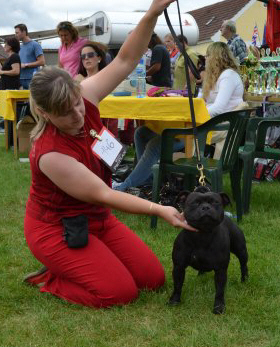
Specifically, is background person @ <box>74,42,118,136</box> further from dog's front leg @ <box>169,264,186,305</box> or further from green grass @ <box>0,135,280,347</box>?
dog's front leg @ <box>169,264,186,305</box>

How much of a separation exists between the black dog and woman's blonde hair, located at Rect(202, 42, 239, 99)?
2.96 meters

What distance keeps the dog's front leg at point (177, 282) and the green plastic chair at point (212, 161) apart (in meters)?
1.31

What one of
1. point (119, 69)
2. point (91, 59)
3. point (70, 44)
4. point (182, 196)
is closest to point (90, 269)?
point (182, 196)

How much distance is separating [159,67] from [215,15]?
2598 centimetres

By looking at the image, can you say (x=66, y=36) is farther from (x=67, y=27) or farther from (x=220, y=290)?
(x=220, y=290)

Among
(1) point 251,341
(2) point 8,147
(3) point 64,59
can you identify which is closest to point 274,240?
(1) point 251,341

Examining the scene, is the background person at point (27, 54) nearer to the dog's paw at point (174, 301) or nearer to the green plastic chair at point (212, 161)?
the green plastic chair at point (212, 161)

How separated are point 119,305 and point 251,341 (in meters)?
0.71

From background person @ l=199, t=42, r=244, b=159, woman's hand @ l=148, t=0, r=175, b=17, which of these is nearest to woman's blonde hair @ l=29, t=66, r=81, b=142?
woman's hand @ l=148, t=0, r=175, b=17

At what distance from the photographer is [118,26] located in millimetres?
15844

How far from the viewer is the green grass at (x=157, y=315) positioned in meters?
2.51

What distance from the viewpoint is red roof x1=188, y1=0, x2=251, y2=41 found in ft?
102

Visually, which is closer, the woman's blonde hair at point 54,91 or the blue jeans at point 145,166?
the woman's blonde hair at point 54,91

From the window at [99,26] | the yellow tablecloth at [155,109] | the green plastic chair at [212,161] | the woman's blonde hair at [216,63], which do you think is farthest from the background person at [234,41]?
the window at [99,26]
